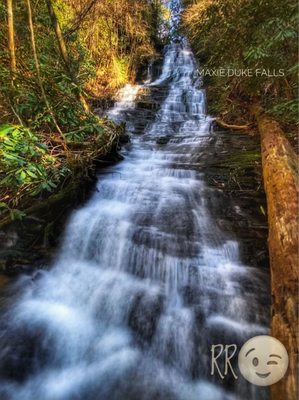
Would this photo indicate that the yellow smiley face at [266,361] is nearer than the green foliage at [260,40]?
Yes

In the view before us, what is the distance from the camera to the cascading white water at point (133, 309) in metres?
2.65

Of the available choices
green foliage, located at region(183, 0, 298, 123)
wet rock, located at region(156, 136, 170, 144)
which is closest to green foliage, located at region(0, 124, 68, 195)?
green foliage, located at region(183, 0, 298, 123)

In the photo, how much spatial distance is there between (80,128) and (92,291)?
2.71 meters

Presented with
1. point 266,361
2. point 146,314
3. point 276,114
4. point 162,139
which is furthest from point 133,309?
point 162,139

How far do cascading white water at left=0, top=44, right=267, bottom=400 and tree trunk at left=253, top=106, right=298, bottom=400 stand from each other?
0.62m

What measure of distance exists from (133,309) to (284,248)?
157 centimetres

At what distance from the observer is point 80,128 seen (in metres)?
5.06

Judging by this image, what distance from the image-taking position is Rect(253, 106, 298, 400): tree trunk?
74.0 inches

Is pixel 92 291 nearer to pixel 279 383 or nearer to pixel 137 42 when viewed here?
pixel 279 383

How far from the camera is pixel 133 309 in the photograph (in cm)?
322

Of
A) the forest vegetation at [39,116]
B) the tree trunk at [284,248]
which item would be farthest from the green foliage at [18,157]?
the tree trunk at [284,248]

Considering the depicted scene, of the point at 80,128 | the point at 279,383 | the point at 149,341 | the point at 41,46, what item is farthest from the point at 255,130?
the point at 279,383

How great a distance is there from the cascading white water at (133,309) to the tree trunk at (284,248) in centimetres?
62

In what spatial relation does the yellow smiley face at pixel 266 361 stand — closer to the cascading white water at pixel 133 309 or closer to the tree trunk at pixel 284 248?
the tree trunk at pixel 284 248
